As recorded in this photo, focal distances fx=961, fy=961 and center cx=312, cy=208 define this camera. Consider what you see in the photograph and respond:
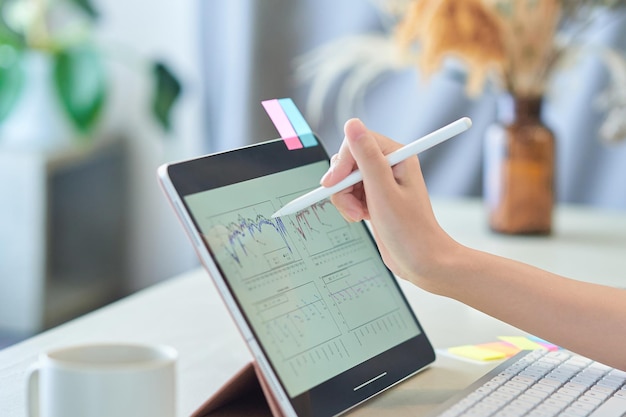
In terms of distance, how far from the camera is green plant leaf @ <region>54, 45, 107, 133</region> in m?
2.44

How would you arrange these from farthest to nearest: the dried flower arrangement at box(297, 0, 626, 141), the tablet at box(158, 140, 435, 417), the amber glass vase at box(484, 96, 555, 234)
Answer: the amber glass vase at box(484, 96, 555, 234)
the dried flower arrangement at box(297, 0, 626, 141)
the tablet at box(158, 140, 435, 417)

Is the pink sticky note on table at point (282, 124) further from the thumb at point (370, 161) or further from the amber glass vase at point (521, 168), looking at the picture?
the amber glass vase at point (521, 168)

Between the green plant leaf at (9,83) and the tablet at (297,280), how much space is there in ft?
5.45

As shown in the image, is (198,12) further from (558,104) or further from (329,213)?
(329,213)

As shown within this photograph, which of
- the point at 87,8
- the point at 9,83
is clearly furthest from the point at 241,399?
the point at 87,8

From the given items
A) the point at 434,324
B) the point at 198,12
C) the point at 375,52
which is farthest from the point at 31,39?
the point at 434,324

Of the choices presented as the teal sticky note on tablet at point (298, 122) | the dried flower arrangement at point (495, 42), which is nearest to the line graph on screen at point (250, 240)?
the teal sticky note on tablet at point (298, 122)

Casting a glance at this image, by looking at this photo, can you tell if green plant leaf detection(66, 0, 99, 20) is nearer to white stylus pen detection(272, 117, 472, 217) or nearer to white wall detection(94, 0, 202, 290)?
white wall detection(94, 0, 202, 290)

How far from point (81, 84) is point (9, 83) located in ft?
0.59

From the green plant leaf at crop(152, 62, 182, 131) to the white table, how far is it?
3.77 ft

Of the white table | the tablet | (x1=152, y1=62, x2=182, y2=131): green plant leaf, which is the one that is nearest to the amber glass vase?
the white table

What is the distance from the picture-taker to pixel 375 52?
1.63 m

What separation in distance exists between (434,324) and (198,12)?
1641 millimetres

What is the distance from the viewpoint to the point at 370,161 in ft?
2.28
